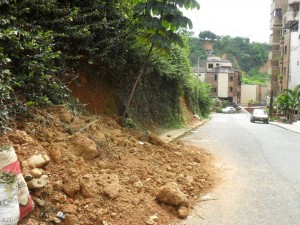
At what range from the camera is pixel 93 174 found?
5098 mm

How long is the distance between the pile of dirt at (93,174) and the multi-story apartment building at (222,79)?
7061cm

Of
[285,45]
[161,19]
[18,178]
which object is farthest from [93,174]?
[285,45]

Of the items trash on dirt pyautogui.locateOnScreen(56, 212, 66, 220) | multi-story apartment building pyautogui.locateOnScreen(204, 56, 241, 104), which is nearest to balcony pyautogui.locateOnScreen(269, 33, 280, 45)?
multi-story apartment building pyautogui.locateOnScreen(204, 56, 241, 104)

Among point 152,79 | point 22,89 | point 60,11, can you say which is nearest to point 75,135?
point 22,89

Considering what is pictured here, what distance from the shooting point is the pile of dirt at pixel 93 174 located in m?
4.25

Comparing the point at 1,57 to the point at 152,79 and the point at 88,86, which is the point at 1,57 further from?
the point at 152,79

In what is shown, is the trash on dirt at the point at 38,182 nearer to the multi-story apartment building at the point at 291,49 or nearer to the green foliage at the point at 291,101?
the green foliage at the point at 291,101

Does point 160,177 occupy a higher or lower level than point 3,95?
lower

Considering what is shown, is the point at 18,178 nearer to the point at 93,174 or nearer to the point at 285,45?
the point at 93,174

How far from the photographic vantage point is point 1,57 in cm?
514

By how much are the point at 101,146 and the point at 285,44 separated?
46.7m

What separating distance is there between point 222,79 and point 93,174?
7404 cm

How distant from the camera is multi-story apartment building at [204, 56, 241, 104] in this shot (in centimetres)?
7606

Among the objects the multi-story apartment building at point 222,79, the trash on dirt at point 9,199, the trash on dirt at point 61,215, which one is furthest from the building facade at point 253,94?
the trash on dirt at point 9,199
